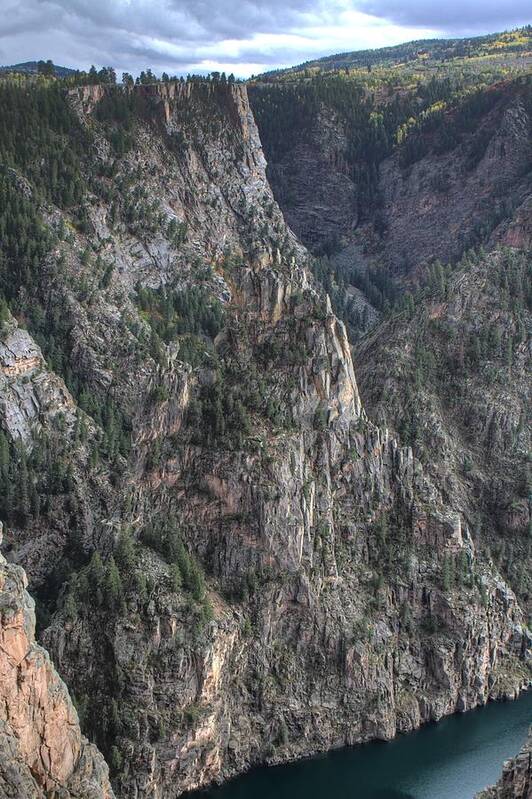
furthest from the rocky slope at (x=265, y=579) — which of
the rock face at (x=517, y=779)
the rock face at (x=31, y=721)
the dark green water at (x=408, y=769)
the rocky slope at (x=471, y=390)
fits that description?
the rock face at (x=517, y=779)

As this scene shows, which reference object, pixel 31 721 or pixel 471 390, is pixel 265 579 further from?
pixel 471 390

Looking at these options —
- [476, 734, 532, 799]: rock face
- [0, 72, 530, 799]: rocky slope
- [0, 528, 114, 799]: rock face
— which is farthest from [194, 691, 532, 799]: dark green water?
[476, 734, 532, 799]: rock face

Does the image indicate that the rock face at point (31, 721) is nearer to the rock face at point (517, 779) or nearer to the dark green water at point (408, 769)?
the rock face at point (517, 779)

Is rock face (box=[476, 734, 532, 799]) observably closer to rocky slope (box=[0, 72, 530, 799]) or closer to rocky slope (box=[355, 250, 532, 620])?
rocky slope (box=[0, 72, 530, 799])

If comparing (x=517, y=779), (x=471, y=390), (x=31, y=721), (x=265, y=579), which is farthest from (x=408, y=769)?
(x=471, y=390)

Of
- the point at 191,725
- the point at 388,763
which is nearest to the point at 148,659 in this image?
the point at 191,725

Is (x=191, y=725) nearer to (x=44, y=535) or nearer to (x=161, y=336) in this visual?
(x=44, y=535)
